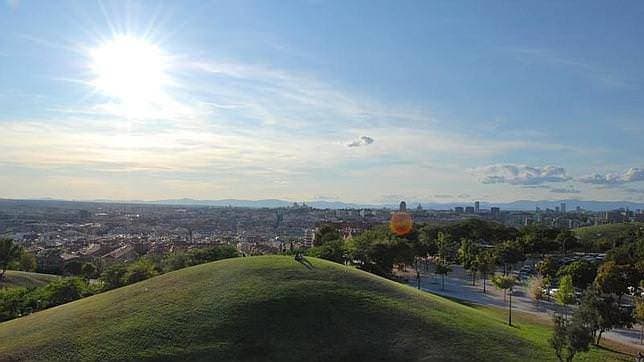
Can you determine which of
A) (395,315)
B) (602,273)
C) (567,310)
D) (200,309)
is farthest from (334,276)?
(602,273)

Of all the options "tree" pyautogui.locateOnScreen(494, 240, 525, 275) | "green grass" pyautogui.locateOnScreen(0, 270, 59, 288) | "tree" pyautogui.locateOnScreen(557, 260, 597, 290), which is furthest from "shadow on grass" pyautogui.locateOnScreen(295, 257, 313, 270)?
"tree" pyautogui.locateOnScreen(494, 240, 525, 275)

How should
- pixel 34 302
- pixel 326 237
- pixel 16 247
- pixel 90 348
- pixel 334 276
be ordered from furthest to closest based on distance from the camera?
pixel 326 237, pixel 16 247, pixel 34 302, pixel 334 276, pixel 90 348

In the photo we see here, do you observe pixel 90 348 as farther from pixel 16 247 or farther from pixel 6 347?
pixel 16 247

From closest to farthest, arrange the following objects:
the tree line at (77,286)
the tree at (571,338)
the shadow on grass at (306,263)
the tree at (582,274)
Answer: the tree at (571,338) < the shadow on grass at (306,263) < the tree line at (77,286) < the tree at (582,274)

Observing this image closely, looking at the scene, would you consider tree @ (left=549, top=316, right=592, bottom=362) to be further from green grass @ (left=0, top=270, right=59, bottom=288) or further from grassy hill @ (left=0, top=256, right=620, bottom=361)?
green grass @ (left=0, top=270, right=59, bottom=288)

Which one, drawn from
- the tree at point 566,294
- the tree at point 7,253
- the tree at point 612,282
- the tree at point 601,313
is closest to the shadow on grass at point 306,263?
the tree at point 601,313

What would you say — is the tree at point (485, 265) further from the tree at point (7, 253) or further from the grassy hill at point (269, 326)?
the tree at point (7, 253)
